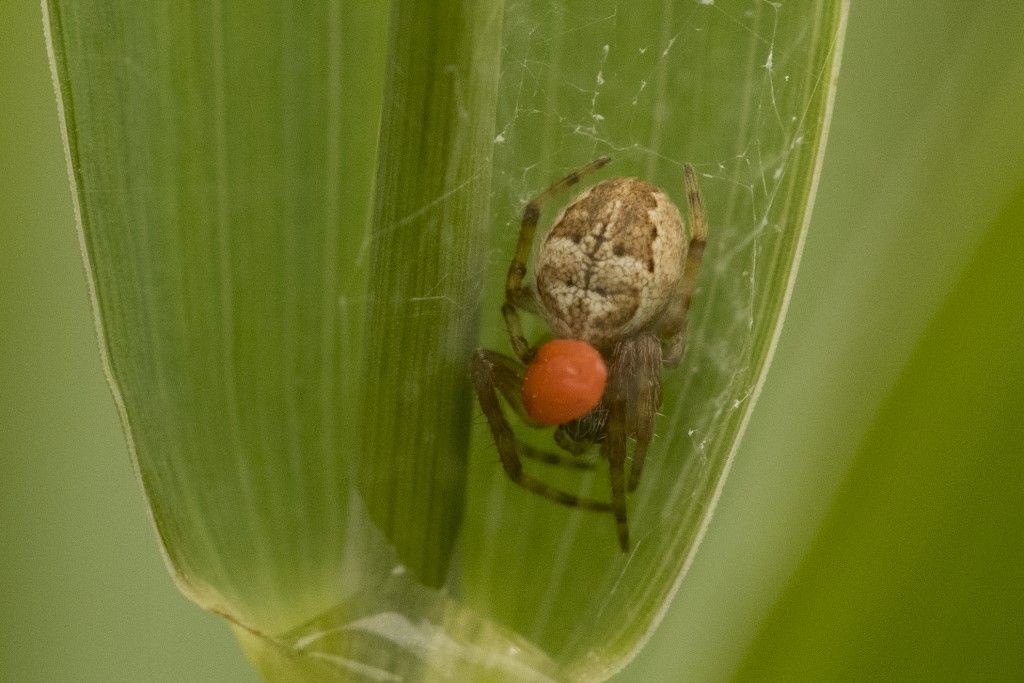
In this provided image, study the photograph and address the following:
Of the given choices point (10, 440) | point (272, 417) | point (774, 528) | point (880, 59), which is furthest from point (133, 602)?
point (880, 59)

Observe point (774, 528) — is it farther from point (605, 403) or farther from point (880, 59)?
point (880, 59)

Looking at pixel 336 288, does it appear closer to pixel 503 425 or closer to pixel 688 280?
pixel 503 425

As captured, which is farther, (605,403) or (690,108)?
(605,403)

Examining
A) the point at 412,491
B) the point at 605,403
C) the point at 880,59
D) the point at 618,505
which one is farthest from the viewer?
the point at 605,403

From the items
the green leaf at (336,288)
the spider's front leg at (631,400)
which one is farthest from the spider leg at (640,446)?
the green leaf at (336,288)

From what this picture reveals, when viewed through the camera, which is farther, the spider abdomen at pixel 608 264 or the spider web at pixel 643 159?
the spider abdomen at pixel 608 264

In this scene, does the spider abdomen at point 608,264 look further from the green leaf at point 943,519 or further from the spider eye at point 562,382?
the green leaf at point 943,519

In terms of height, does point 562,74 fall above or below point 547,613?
above
